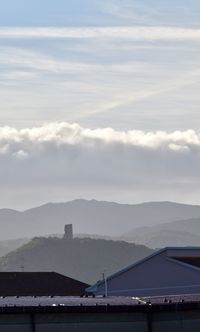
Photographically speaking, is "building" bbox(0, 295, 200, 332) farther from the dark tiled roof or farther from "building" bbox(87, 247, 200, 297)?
the dark tiled roof

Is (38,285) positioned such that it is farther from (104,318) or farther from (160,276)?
(104,318)

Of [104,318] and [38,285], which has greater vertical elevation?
[38,285]

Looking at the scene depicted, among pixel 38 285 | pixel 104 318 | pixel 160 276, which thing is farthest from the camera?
pixel 38 285

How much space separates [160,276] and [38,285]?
97.9 ft

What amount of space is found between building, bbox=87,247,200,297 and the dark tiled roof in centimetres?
2258

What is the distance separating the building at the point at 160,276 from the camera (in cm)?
6788

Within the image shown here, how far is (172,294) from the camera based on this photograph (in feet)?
221

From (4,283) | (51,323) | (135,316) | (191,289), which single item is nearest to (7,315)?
(51,323)

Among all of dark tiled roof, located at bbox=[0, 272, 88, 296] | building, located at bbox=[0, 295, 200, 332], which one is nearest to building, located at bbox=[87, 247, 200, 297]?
dark tiled roof, located at bbox=[0, 272, 88, 296]

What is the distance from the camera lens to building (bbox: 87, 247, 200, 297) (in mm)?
67875

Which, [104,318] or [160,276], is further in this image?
[160,276]

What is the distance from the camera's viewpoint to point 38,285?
98.2 m

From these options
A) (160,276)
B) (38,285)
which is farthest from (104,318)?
(38,285)

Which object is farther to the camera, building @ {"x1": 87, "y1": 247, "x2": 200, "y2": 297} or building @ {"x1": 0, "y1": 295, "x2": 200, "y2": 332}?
building @ {"x1": 87, "y1": 247, "x2": 200, "y2": 297}
